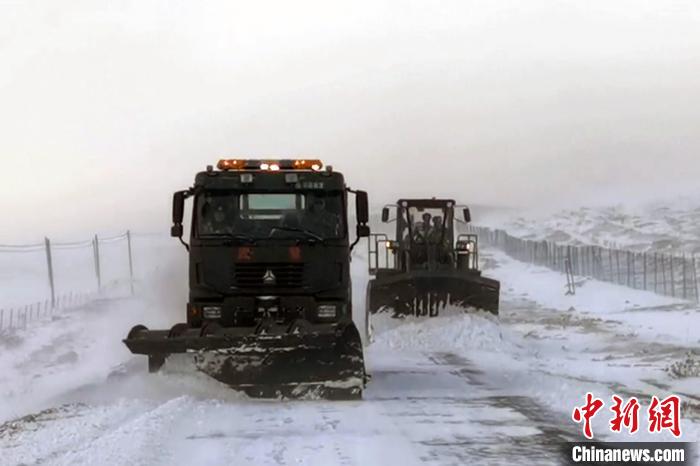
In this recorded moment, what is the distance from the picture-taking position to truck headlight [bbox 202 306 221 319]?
12.9 meters

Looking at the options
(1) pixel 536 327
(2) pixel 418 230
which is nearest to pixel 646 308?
(1) pixel 536 327

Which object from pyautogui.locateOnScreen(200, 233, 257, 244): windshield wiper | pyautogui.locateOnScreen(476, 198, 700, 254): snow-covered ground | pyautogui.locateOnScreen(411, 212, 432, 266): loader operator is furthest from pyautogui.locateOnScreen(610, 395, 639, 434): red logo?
pyautogui.locateOnScreen(476, 198, 700, 254): snow-covered ground

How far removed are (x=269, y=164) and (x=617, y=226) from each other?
9699 cm

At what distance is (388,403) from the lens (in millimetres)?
11477

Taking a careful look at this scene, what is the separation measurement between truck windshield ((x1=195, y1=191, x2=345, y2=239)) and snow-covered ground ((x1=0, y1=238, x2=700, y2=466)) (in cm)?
234

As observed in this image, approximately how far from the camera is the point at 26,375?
19719 mm

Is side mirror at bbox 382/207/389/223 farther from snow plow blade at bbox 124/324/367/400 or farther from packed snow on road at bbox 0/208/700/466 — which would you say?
snow plow blade at bbox 124/324/367/400

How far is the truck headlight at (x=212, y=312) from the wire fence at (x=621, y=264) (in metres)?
23.5

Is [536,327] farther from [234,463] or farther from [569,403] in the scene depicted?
[234,463]

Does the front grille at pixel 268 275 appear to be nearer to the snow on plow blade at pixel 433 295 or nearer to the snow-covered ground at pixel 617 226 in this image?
the snow on plow blade at pixel 433 295

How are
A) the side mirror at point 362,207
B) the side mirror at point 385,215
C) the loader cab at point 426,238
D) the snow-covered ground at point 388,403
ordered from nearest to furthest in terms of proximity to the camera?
the snow-covered ground at point 388,403, the side mirror at point 362,207, the side mirror at point 385,215, the loader cab at point 426,238

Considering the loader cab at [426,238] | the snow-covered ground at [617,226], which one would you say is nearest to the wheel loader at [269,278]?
the loader cab at [426,238]

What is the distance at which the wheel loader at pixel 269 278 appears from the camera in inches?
462

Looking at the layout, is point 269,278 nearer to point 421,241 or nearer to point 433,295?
point 433,295
